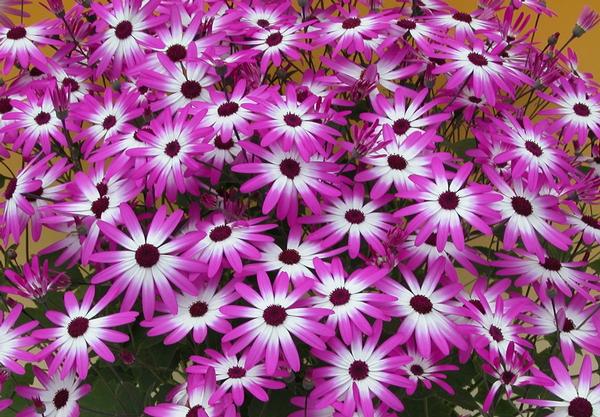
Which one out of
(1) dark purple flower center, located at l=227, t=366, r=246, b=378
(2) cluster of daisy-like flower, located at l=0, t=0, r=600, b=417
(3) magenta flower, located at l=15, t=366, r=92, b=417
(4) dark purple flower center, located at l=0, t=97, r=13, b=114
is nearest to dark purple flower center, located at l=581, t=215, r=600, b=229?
(2) cluster of daisy-like flower, located at l=0, t=0, r=600, b=417

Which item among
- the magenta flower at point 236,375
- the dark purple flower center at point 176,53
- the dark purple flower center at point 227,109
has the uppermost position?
the dark purple flower center at point 176,53

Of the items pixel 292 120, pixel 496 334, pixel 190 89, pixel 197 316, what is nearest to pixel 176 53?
pixel 190 89

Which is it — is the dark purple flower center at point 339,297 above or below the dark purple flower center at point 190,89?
below

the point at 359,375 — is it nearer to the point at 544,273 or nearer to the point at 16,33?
the point at 544,273

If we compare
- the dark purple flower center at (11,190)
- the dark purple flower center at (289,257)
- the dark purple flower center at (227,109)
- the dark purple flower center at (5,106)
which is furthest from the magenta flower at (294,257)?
the dark purple flower center at (5,106)

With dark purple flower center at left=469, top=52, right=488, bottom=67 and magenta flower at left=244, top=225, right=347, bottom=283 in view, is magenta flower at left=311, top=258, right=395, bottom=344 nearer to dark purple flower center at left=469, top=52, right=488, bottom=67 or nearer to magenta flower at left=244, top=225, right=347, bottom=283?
magenta flower at left=244, top=225, right=347, bottom=283

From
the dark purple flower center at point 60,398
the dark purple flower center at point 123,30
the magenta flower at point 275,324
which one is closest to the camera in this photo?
the magenta flower at point 275,324

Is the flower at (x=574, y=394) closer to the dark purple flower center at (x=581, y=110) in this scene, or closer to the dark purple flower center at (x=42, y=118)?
the dark purple flower center at (x=581, y=110)

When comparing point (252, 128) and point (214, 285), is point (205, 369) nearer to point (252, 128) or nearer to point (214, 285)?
point (214, 285)
